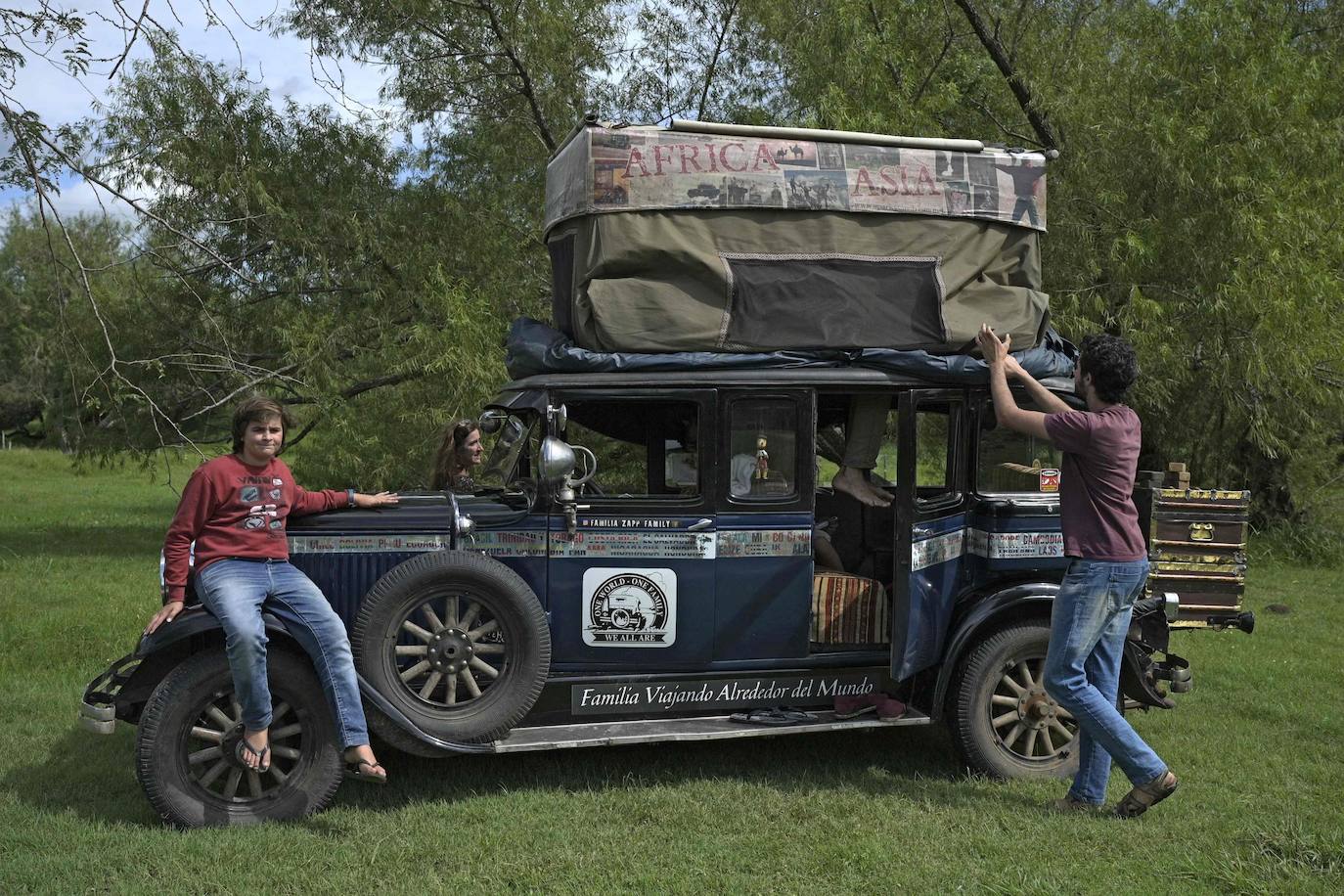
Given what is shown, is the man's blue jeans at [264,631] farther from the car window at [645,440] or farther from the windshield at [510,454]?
the car window at [645,440]

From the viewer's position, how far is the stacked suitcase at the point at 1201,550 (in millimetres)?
9852

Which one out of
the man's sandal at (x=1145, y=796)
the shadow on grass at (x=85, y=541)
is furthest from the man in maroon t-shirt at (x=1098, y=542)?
the shadow on grass at (x=85, y=541)

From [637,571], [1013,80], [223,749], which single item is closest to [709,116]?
[1013,80]

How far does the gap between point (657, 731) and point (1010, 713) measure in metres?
1.84

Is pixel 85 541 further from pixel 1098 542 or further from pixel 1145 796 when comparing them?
pixel 1145 796

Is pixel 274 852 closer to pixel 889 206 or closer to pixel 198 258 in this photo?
pixel 889 206

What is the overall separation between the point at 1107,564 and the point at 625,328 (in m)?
2.47

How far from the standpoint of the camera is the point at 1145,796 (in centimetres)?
543

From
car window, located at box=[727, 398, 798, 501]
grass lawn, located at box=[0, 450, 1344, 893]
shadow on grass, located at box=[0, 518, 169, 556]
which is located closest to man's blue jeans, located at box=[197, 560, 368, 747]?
grass lawn, located at box=[0, 450, 1344, 893]

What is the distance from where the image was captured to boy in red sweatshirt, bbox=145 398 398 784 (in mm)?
5180

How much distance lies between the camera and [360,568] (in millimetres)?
5824

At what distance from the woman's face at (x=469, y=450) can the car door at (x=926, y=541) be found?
2492 mm

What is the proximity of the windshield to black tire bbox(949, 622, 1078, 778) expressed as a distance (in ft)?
8.03

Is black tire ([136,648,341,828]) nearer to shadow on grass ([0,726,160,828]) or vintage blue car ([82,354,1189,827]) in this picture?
vintage blue car ([82,354,1189,827])
